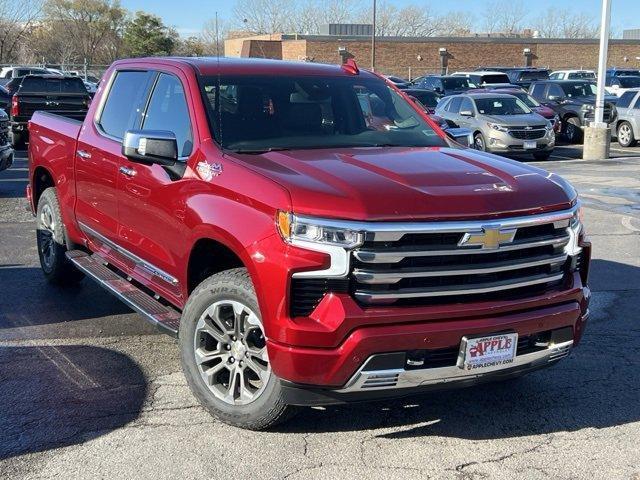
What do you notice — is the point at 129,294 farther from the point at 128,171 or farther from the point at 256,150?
the point at 256,150

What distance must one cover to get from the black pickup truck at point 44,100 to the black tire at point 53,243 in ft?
39.5

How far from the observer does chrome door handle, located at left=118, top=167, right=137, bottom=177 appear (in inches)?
213

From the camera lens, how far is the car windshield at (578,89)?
2568 centimetres

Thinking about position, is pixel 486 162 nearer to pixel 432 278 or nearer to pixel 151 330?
pixel 432 278

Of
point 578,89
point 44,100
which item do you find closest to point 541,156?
point 578,89

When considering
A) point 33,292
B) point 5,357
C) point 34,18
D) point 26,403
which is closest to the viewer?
point 26,403

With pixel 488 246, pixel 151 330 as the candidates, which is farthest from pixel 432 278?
pixel 151 330

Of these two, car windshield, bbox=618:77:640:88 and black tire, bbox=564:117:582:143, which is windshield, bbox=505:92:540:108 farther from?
car windshield, bbox=618:77:640:88

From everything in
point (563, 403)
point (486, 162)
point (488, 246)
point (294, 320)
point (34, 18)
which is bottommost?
point (563, 403)

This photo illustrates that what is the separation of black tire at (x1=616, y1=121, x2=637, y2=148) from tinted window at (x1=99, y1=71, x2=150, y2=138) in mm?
19254

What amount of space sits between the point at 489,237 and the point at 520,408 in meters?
1.38

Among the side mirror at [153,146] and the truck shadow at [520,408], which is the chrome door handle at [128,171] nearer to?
the side mirror at [153,146]

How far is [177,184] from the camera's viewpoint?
4.85 metres

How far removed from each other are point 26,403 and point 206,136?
1.89m
